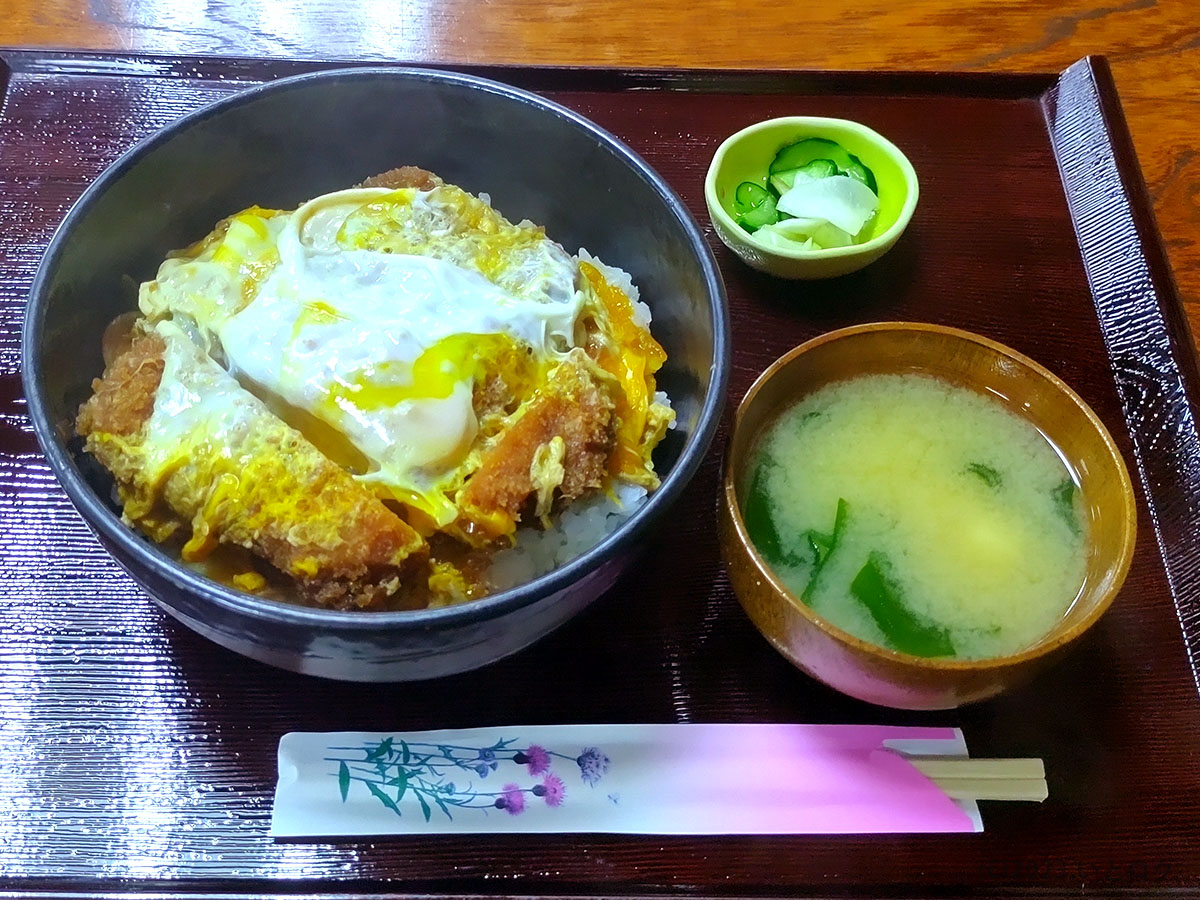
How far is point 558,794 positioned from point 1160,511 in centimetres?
116

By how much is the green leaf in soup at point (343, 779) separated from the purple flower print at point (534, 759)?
0.76 feet

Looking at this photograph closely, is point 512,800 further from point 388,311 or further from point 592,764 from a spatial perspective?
point 388,311

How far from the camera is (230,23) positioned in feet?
7.34

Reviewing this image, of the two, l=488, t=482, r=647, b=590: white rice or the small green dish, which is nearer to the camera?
l=488, t=482, r=647, b=590: white rice

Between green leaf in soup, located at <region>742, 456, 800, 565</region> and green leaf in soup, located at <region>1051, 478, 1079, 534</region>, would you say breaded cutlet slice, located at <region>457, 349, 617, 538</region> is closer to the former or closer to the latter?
green leaf in soup, located at <region>742, 456, 800, 565</region>

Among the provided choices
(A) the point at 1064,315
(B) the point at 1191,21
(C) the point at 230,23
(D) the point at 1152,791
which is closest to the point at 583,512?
(D) the point at 1152,791

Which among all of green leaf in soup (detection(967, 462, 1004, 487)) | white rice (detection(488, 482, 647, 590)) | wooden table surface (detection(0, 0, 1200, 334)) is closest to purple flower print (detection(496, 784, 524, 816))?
white rice (detection(488, 482, 647, 590))

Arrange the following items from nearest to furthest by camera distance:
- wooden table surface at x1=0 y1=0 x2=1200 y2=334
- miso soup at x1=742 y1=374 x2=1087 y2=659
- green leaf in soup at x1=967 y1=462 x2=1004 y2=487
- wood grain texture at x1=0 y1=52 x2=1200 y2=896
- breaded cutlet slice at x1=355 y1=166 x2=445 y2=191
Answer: wood grain texture at x1=0 y1=52 x2=1200 y2=896 < miso soup at x1=742 y1=374 x2=1087 y2=659 < green leaf in soup at x1=967 y1=462 x2=1004 y2=487 < breaded cutlet slice at x1=355 y1=166 x2=445 y2=191 < wooden table surface at x1=0 y1=0 x2=1200 y2=334

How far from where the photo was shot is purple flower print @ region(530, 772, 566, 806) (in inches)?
49.1

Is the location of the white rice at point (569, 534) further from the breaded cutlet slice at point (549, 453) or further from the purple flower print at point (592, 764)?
the purple flower print at point (592, 764)

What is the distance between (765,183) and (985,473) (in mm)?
821

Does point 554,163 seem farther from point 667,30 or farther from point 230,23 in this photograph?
point 230,23

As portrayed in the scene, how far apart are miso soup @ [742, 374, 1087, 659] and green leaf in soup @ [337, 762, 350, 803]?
69 cm

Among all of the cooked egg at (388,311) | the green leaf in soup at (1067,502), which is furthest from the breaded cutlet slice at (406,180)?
the green leaf in soup at (1067,502)
